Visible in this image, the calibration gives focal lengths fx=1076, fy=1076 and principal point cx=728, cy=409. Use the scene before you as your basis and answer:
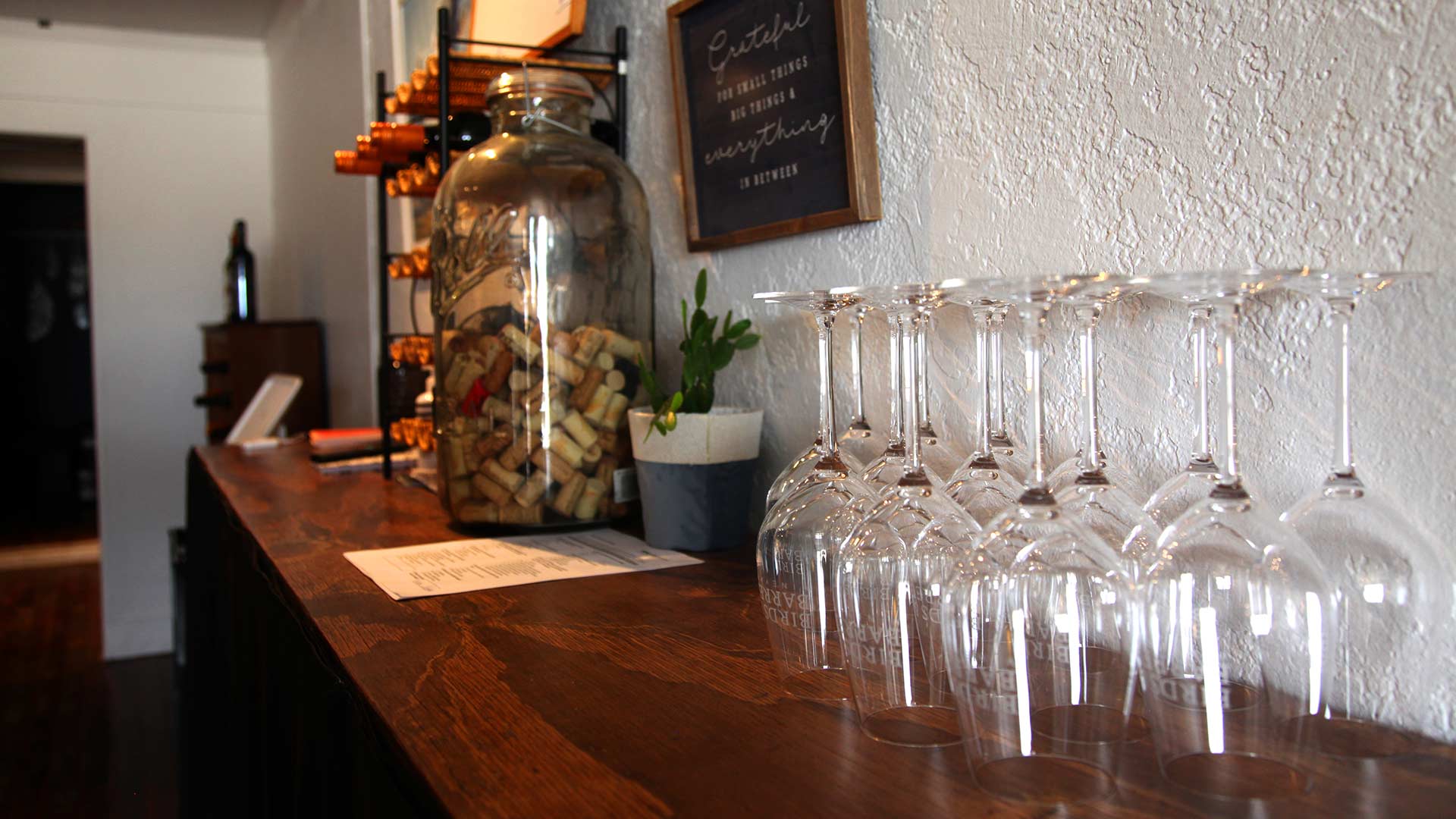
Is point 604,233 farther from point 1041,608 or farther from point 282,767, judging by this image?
point 1041,608

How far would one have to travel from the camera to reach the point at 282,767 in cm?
118

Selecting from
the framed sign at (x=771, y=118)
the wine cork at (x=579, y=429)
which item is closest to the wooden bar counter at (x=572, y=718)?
the wine cork at (x=579, y=429)

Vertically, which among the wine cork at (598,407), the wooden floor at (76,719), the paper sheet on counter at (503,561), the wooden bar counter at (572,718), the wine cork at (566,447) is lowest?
the wooden floor at (76,719)

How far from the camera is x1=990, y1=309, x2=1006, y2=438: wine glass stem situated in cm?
68

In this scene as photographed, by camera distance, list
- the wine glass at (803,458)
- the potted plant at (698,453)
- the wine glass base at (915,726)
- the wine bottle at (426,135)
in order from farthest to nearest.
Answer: the wine bottle at (426,135) < the potted plant at (698,453) < the wine glass at (803,458) < the wine glass base at (915,726)

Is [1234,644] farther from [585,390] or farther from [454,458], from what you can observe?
[454,458]

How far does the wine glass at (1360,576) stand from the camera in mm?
528

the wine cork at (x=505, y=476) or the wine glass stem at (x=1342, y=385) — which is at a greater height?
the wine glass stem at (x=1342, y=385)

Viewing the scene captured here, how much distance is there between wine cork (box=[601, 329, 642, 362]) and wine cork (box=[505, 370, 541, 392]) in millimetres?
90

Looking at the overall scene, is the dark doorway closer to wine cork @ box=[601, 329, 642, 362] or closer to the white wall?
the white wall

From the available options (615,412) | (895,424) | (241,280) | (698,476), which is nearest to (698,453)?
(698,476)

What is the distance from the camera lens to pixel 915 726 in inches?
25.2

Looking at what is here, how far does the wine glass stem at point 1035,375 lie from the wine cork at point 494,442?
0.82 metres

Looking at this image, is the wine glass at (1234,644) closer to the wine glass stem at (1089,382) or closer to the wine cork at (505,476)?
the wine glass stem at (1089,382)
